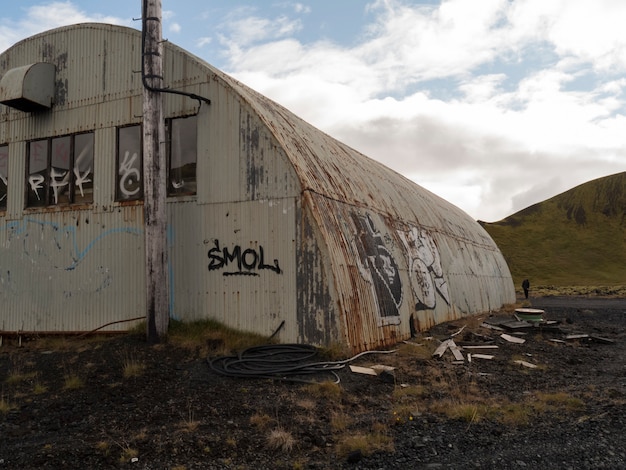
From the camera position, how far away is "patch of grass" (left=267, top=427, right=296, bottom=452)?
6.53 meters

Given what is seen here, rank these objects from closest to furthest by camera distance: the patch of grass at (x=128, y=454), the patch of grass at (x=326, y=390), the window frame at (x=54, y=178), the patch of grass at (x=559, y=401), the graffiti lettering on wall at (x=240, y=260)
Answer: the patch of grass at (x=128, y=454) < the patch of grass at (x=559, y=401) < the patch of grass at (x=326, y=390) < the graffiti lettering on wall at (x=240, y=260) < the window frame at (x=54, y=178)

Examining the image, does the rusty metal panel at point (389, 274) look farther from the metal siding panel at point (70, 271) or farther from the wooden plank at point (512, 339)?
the metal siding panel at point (70, 271)

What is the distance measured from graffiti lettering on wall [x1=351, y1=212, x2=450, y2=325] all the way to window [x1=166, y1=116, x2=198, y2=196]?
438cm

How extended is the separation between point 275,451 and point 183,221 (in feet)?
26.2

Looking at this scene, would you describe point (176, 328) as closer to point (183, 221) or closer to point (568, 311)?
point (183, 221)

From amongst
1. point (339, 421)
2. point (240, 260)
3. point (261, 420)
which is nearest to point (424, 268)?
point (240, 260)

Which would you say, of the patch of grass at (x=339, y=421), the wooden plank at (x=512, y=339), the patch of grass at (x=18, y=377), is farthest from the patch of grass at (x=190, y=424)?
the wooden plank at (x=512, y=339)

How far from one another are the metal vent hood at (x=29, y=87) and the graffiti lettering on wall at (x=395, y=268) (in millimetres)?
9584

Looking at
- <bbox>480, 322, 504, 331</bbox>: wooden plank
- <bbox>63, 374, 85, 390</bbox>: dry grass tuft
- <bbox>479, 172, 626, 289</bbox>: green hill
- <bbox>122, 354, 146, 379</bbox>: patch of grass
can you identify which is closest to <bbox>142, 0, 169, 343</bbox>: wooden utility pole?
<bbox>122, 354, 146, 379</bbox>: patch of grass

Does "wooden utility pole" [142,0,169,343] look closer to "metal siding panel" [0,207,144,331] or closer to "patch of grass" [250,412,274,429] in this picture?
"metal siding panel" [0,207,144,331]

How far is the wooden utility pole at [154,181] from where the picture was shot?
1197 cm

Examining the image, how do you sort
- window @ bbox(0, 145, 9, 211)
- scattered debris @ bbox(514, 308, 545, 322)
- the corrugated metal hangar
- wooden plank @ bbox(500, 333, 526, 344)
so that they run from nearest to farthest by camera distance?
1. the corrugated metal hangar
2. wooden plank @ bbox(500, 333, 526, 344)
3. window @ bbox(0, 145, 9, 211)
4. scattered debris @ bbox(514, 308, 545, 322)

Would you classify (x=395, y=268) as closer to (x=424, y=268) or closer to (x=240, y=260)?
(x=424, y=268)

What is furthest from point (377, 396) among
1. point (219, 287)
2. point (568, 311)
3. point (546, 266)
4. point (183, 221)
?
point (546, 266)
